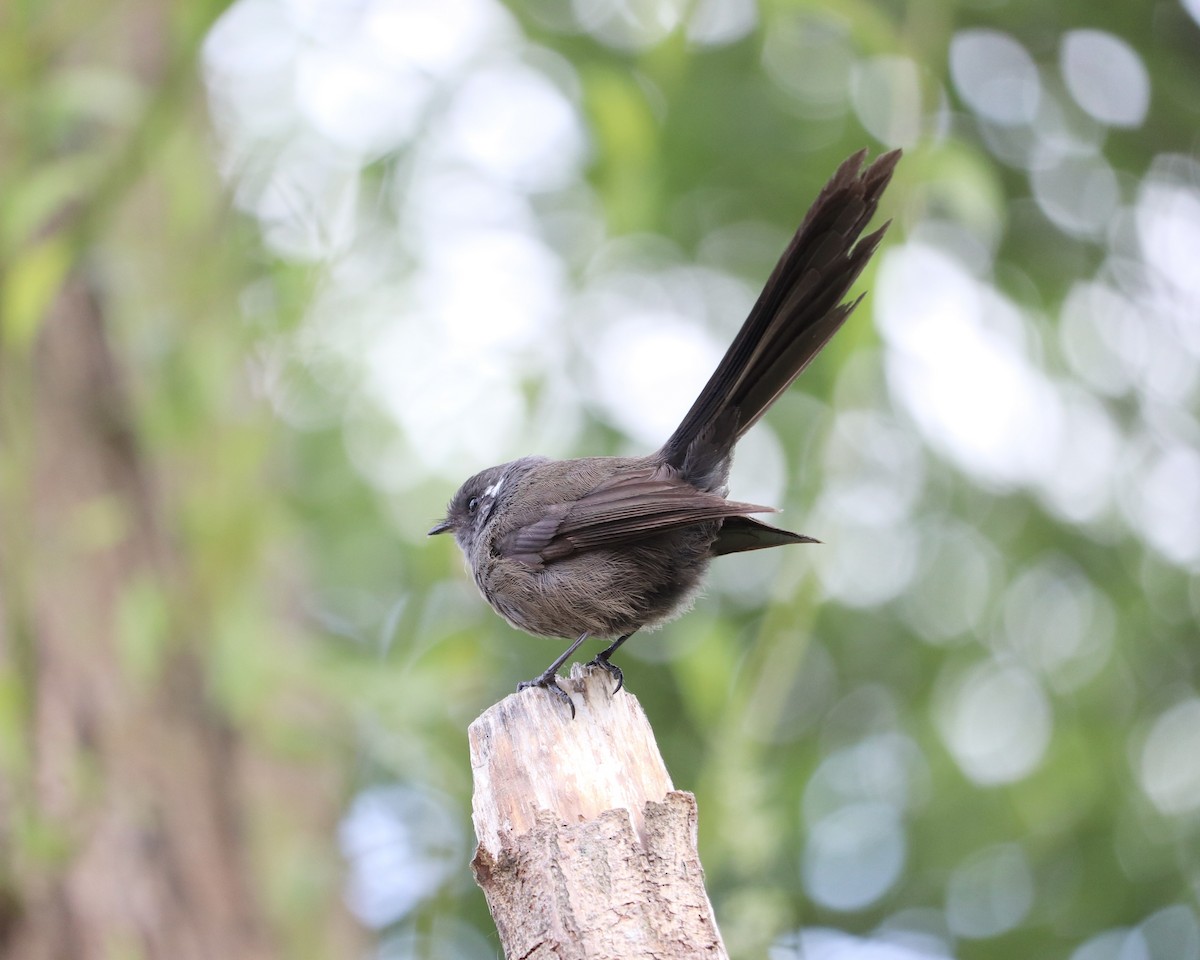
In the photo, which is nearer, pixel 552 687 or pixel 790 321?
pixel 552 687

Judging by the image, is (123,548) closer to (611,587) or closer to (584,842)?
(611,587)

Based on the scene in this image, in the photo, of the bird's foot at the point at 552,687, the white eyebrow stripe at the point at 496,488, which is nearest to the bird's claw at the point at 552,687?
the bird's foot at the point at 552,687

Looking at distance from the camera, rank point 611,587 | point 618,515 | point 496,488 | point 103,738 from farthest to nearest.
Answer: point 496,488
point 103,738
point 611,587
point 618,515

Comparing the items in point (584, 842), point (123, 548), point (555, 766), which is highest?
point (123, 548)

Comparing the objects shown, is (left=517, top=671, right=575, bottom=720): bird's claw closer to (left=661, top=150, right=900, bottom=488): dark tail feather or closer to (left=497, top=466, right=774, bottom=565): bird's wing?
(left=497, top=466, right=774, bottom=565): bird's wing

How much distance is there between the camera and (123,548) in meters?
4.49

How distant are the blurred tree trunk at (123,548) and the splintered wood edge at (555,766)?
60.4 inches

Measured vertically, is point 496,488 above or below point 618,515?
above

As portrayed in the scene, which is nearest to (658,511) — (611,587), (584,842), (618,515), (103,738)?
(618,515)

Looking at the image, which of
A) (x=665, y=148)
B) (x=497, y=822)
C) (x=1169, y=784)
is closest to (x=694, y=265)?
(x=665, y=148)

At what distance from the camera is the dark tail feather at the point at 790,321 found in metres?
2.85

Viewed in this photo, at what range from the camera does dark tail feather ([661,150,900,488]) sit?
→ 2.85 meters

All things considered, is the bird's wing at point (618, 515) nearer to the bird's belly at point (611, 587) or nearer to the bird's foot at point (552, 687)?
the bird's belly at point (611, 587)

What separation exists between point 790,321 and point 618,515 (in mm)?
835
